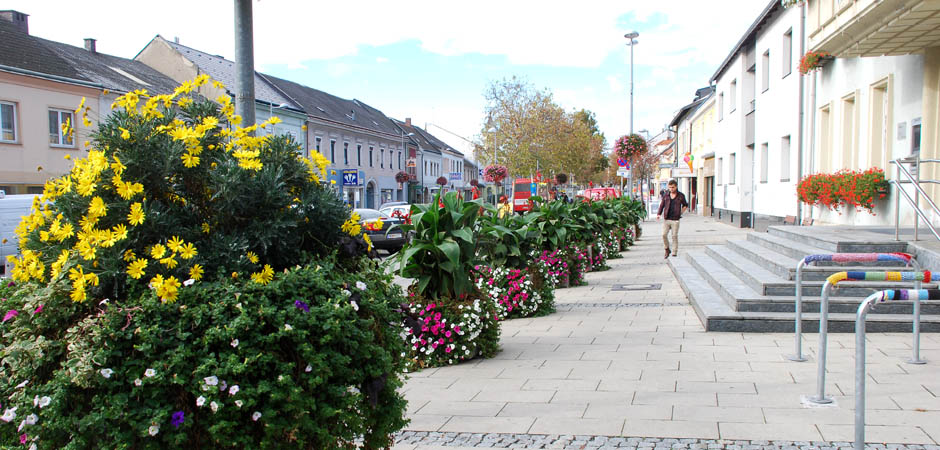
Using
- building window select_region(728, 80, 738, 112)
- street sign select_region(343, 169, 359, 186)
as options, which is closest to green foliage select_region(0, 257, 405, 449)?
street sign select_region(343, 169, 359, 186)

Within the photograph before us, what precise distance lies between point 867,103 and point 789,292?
23.0 ft

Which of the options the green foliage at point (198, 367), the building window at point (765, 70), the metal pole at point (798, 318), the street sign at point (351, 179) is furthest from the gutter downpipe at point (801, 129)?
the street sign at point (351, 179)

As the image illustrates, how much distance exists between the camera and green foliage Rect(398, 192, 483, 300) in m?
6.12

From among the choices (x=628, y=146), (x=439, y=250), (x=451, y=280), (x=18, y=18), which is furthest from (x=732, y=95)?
(x=18, y=18)

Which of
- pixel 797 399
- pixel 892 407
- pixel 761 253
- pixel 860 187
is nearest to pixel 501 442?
pixel 797 399

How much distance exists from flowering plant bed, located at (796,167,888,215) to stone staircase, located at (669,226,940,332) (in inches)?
97.7

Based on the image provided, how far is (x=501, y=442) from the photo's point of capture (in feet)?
13.3

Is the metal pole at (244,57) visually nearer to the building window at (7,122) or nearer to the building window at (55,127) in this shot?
the building window at (7,122)

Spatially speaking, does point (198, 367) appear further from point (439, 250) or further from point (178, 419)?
point (439, 250)

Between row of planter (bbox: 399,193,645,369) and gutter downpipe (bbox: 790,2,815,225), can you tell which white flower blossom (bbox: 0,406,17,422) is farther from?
gutter downpipe (bbox: 790,2,815,225)

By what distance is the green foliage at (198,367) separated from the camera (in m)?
2.52

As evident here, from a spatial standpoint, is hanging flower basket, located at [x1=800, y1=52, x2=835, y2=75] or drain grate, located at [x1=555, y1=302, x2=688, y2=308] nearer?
drain grate, located at [x1=555, y1=302, x2=688, y2=308]

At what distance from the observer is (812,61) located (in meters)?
14.9

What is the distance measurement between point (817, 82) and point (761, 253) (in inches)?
320
